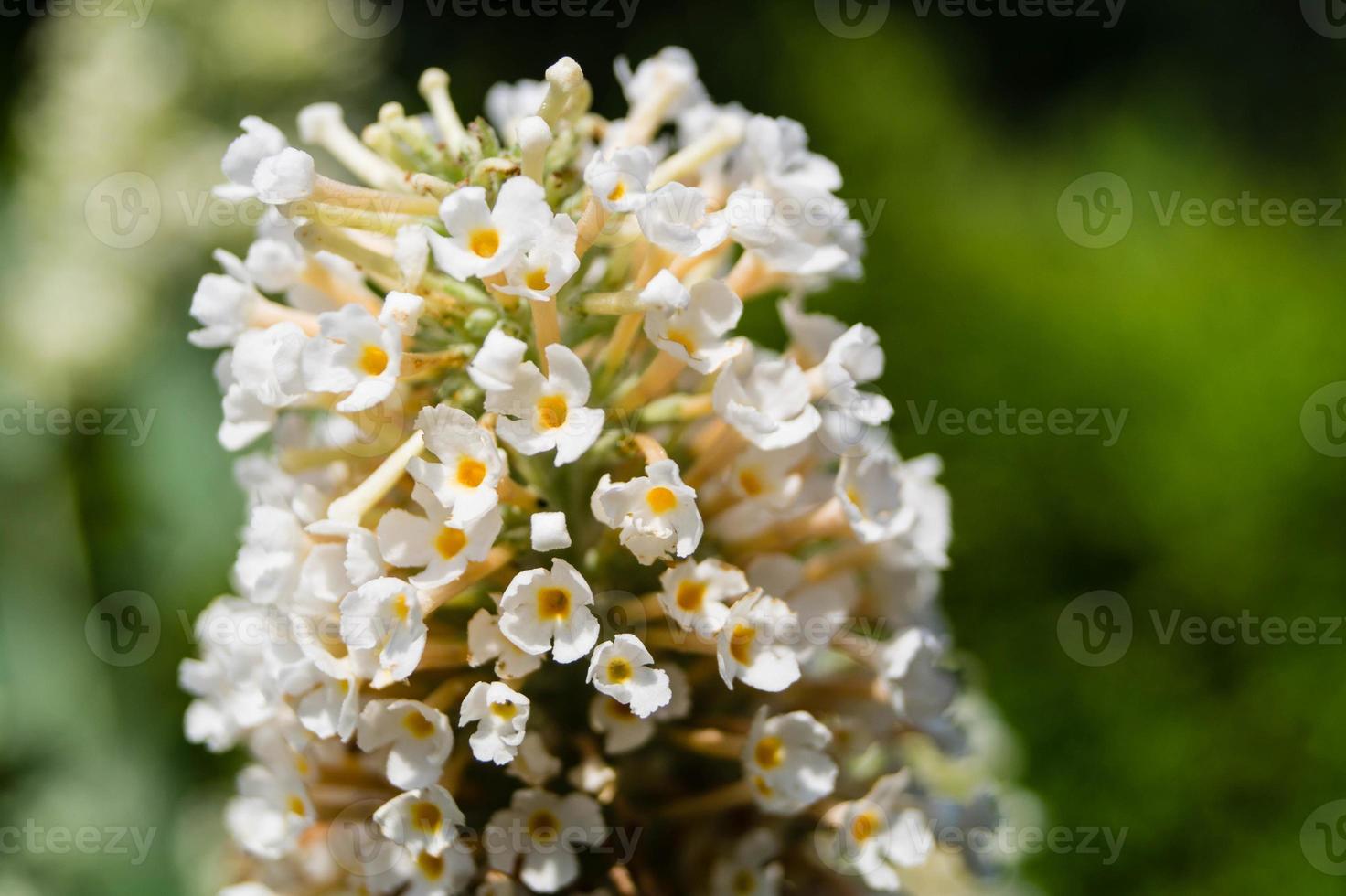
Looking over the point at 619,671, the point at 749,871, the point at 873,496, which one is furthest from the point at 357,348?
the point at 749,871

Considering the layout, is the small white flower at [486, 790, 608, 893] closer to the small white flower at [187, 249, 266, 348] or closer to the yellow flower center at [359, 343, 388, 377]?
the yellow flower center at [359, 343, 388, 377]

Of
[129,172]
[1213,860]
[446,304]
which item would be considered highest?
[446,304]

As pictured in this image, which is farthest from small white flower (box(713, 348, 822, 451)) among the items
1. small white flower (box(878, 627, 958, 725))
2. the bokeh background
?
the bokeh background

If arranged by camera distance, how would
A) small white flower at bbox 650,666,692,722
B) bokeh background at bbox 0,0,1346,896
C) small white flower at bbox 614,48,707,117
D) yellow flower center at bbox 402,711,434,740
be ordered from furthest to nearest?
bokeh background at bbox 0,0,1346,896 → small white flower at bbox 614,48,707,117 → small white flower at bbox 650,666,692,722 → yellow flower center at bbox 402,711,434,740

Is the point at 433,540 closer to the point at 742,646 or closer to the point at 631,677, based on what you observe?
the point at 631,677

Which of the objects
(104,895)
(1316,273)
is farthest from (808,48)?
(104,895)

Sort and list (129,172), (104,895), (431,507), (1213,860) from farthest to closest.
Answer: (1213,860)
(129,172)
(104,895)
(431,507)

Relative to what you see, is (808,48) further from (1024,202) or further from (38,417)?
(38,417)
